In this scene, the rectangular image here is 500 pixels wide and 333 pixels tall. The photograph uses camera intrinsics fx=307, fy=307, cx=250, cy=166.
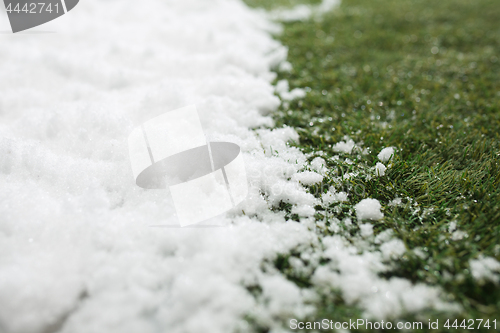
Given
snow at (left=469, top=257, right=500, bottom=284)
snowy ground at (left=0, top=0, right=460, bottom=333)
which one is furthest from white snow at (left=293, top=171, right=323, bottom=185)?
snow at (left=469, top=257, right=500, bottom=284)

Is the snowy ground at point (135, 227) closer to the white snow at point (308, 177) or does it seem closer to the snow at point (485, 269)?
the white snow at point (308, 177)

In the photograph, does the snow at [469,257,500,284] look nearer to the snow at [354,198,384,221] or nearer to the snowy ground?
the snowy ground

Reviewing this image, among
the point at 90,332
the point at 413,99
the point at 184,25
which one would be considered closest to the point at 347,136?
the point at 413,99

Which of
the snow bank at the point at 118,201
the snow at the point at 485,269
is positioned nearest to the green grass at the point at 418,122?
the snow at the point at 485,269

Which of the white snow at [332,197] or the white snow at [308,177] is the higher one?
the white snow at [308,177]

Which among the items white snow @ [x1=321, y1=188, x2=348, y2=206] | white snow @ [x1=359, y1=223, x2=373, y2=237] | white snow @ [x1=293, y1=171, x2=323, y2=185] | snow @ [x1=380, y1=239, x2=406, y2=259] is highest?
white snow @ [x1=293, y1=171, x2=323, y2=185]

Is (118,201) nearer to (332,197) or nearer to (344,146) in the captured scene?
(332,197)

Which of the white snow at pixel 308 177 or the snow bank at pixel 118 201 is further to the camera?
the white snow at pixel 308 177

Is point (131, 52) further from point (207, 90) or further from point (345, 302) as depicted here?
point (345, 302)
